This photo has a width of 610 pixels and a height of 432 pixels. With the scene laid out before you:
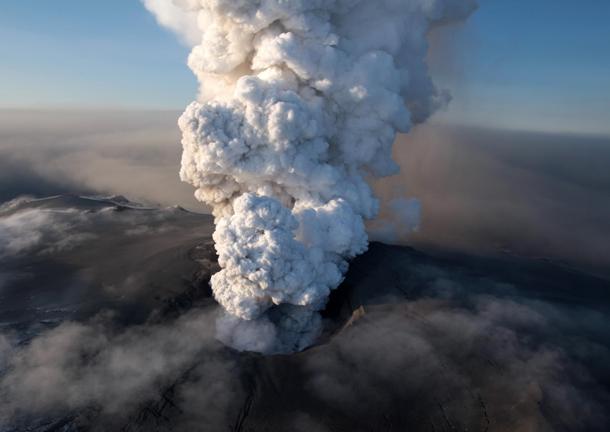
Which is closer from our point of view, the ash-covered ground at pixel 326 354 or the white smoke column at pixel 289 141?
the ash-covered ground at pixel 326 354

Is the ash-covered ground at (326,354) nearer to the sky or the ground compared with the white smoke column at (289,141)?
nearer to the ground

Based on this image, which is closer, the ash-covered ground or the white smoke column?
the ash-covered ground

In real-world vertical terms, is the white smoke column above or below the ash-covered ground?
above

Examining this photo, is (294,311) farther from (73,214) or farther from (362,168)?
(73,214)

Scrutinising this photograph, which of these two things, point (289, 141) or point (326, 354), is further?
point (289, 141)

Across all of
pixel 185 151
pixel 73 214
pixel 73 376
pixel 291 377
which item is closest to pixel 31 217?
pixel 73 214
